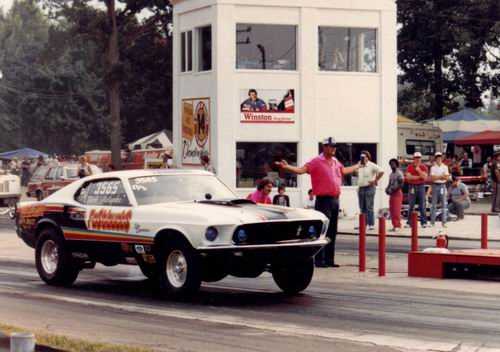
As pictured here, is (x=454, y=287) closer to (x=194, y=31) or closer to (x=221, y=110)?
(x=221, y=110)

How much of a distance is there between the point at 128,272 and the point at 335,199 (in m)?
3.38

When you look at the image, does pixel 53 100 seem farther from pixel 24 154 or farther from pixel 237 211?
pixel 237 211

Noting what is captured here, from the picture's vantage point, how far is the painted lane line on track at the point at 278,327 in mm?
9570

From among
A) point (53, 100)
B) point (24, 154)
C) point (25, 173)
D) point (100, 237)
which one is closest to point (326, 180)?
point (100, 237)

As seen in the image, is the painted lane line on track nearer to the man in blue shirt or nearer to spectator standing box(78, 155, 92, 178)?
spectator standing box(78, 155, 92, 178)

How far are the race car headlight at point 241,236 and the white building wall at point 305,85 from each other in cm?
2031

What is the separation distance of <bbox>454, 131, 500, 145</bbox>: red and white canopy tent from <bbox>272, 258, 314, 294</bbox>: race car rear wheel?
102ft

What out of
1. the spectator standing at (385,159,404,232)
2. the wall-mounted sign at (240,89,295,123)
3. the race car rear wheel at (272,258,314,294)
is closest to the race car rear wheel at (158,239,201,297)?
the race car rear wheel at (272,258,314,294)

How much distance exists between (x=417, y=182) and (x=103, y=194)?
12.9 meters

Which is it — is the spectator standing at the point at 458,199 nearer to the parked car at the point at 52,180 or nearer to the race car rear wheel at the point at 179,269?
the parked car at the point at 52,180

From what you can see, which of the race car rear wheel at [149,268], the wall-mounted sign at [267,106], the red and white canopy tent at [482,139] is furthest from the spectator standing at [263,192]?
the red and white canopy tent at [482,139]

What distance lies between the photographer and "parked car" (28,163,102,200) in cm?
4047

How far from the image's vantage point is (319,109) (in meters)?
33.9

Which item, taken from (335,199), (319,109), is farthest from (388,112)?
(335,199)
